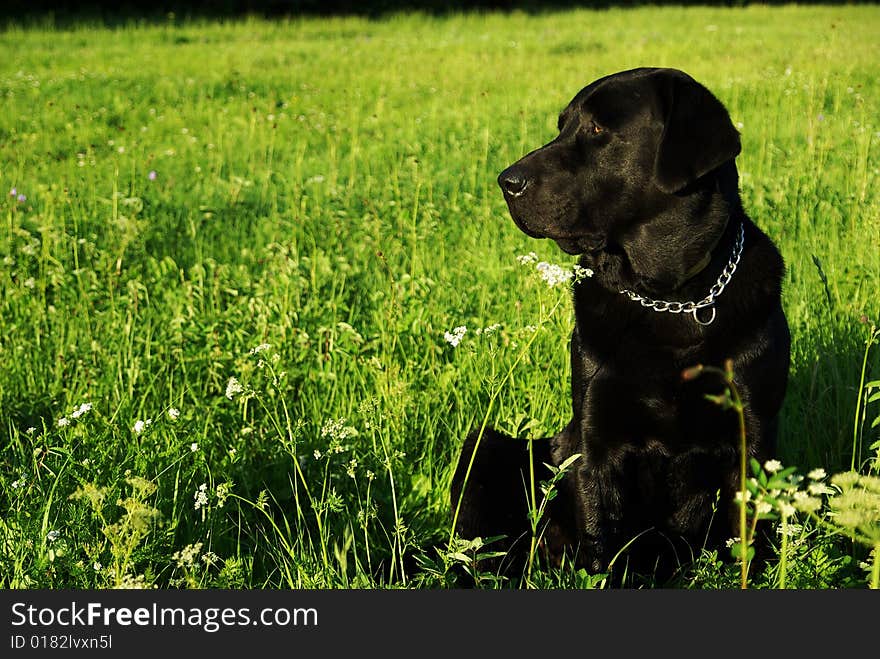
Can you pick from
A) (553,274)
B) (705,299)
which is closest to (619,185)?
(705,299)

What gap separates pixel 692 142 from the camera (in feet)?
8.56

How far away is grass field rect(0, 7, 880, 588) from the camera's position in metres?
2.42

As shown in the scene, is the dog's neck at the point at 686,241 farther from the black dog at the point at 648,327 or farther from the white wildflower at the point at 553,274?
the white wildflower at the point at 553,274

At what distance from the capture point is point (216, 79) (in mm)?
12023

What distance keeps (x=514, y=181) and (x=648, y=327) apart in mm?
640

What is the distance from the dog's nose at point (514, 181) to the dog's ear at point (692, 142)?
43 centimetres

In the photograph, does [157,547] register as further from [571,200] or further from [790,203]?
[790,203]

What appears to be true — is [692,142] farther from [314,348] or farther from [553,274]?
[314,348]

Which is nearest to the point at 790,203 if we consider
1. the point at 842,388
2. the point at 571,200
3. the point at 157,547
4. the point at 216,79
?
the point at 842,388

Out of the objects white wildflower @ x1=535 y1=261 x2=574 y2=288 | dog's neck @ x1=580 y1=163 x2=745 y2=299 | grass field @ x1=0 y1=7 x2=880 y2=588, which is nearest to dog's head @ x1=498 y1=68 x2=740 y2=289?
dog's neck @ x1=580 y1=163 x2=745 y2=299

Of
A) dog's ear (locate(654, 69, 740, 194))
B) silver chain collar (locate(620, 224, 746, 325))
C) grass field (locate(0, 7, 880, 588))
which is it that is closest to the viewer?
grass field (locate(0, 7, 880, 588))

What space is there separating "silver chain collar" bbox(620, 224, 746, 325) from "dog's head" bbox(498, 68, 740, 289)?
7 centimetres

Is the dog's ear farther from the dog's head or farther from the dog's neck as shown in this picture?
the dog's neck

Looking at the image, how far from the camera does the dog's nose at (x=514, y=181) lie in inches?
114
